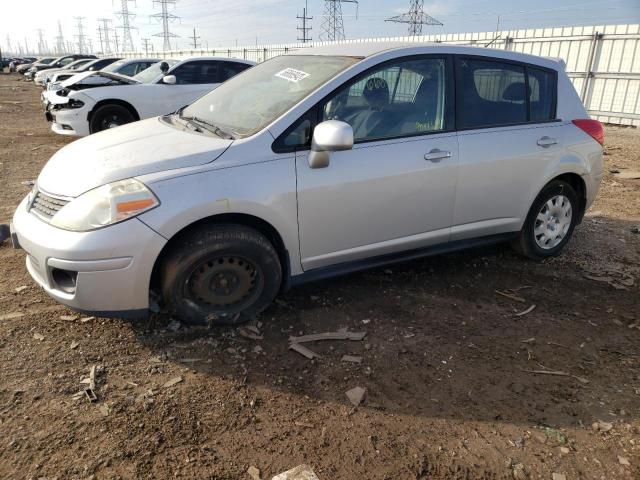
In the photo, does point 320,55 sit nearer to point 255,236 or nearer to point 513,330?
point 255,236

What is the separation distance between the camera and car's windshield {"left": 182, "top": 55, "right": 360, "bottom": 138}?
3350 mm

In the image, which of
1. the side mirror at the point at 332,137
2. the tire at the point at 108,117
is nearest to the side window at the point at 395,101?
the side mirror at the point at 332,137

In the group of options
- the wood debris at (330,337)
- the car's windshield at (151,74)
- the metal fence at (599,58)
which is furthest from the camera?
the metal fence at (599,58)

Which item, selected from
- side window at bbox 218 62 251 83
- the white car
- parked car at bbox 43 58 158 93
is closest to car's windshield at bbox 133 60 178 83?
the white car

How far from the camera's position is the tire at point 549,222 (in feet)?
14.5

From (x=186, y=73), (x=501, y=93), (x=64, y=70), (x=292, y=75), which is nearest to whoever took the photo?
(x=292, y=75)

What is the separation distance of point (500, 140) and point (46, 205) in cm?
332

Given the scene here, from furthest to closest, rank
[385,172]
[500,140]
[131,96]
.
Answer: [131,96] → [500,140] → [385,172]

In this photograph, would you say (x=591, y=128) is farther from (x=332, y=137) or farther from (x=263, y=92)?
(x=263, y=92)

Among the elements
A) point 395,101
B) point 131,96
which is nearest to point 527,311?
point 395,101

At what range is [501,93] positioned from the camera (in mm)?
4066

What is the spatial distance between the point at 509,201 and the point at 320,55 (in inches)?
77.4

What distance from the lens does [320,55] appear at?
3.83 meters

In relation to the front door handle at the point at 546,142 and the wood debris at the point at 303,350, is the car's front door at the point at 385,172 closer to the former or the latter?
the wood debris at the point at 303,350
